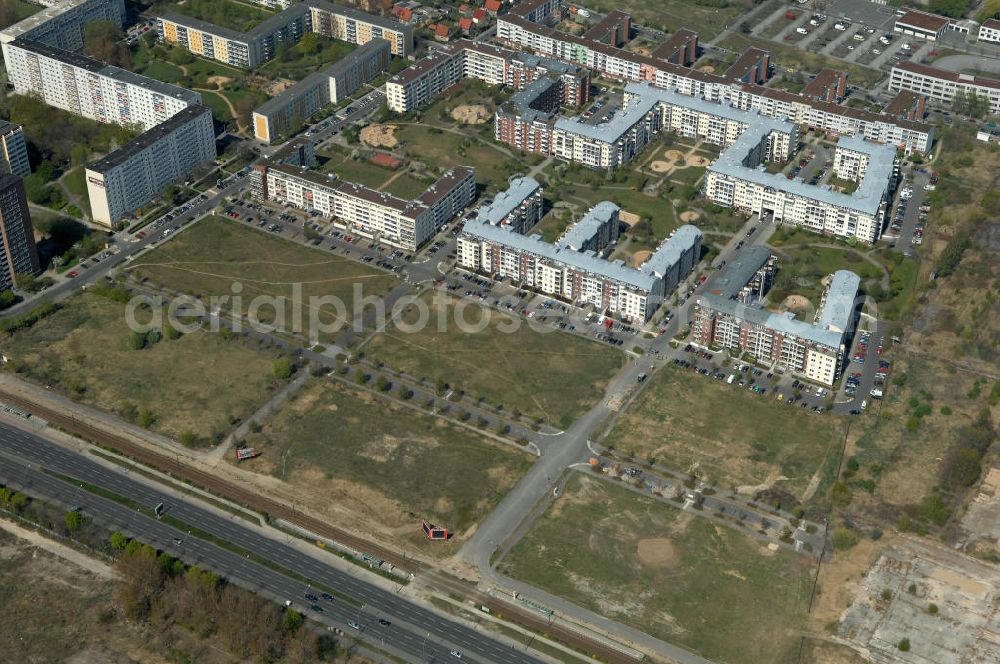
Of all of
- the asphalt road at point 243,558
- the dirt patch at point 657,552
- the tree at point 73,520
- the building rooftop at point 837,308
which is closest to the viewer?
the asphalt road at point 243,558

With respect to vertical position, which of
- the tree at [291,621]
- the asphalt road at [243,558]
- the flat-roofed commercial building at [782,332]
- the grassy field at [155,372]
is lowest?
the asphalt road at [243,558]

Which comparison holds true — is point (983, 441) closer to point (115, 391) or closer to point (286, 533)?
point (286, 533)

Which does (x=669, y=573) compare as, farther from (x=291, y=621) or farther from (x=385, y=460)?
(x=291, y=621)

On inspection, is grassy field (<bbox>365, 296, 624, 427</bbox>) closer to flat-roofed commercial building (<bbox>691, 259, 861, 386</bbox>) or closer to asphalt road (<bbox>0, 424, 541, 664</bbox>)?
flat-roofed commercial building (<bbox>691, 259, 861, 386</bbox>)

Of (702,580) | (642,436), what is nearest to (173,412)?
(642,436)

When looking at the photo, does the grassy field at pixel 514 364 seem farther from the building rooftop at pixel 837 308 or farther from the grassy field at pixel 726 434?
the building rooftop at pixel 837 308

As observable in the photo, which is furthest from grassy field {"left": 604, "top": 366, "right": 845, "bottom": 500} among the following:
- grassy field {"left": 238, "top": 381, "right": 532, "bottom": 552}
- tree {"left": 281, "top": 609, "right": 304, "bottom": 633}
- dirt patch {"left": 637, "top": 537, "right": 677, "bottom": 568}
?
tree {"left": 281, "top": 609, "right": 304, "bottom": 633}

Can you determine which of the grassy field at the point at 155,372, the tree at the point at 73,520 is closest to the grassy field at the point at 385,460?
the grassy field at the point at 155,372

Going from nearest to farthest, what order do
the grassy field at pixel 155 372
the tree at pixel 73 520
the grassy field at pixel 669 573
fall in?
the grassy field at pixel 669 573 → the tree at pixel 73 520 → the grassy field at pixel 155 372
